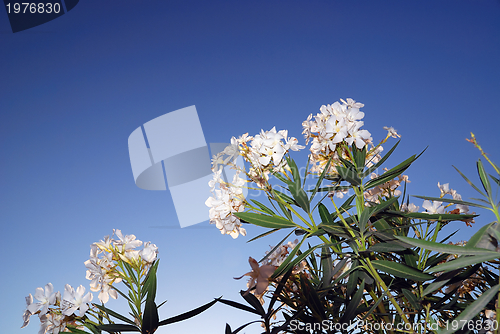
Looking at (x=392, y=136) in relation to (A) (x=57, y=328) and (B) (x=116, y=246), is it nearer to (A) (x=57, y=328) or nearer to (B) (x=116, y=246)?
(B) (x=116, y=246)

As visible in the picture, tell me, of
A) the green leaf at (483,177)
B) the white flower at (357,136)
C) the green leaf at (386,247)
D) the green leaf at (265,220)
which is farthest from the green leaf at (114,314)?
the green leaf at (483,177)

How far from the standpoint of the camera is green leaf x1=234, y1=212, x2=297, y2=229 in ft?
2.91

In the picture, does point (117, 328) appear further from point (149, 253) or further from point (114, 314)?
point (149, 253)

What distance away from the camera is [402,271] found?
0.77 m

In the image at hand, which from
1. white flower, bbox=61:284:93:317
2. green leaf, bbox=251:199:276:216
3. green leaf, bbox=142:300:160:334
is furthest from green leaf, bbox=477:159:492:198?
white flower, bbox=61:284:93:317

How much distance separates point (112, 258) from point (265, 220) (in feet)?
1.76

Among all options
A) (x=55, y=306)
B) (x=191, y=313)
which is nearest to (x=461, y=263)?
(x=191, y=313)

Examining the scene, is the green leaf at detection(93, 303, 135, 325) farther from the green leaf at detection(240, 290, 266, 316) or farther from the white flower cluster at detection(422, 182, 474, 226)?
the white flower cluster at detection(422, 182, 474, 226)

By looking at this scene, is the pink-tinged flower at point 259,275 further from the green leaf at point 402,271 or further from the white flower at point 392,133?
the white flower at point 392,133

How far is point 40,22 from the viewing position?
12.1 ft

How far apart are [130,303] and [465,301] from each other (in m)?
1.06

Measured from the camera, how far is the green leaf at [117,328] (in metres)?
0.86

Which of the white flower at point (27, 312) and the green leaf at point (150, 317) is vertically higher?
the white flower at point (27, 312)

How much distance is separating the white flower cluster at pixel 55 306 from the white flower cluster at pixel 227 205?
1.57ft
